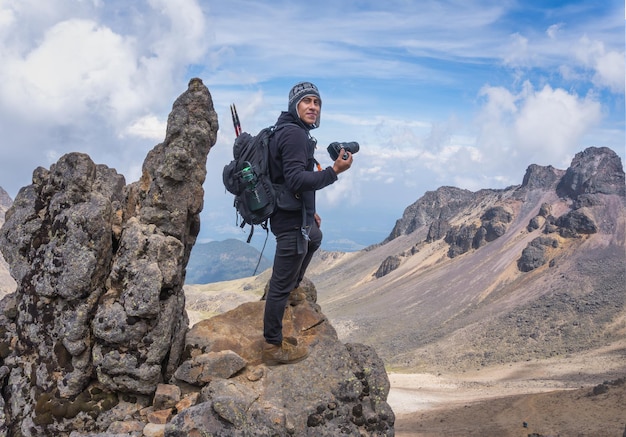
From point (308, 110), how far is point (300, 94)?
1.26ft

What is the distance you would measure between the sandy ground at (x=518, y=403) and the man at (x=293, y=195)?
22.8m

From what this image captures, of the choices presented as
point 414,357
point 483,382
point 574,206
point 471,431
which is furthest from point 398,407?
point 574,206

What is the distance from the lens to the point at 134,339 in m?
11.3

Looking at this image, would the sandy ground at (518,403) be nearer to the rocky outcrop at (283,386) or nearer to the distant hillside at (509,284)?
the distant hillside at (509,284)

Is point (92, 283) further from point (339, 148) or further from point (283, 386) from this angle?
point (339, 148)

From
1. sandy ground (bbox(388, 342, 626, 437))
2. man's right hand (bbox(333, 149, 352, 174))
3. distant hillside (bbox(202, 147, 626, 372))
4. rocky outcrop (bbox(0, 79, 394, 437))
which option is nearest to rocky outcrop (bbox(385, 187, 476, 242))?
distant hillside (bbox(202, 147, 626, 372))

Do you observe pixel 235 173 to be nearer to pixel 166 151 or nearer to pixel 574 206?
pixel 166 151

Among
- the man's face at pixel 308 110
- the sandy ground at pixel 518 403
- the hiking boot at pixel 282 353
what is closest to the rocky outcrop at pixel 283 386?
the hiking boot at pixel 282 353

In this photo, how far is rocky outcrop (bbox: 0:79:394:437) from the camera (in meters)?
11.0

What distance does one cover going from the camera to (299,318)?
14.0 m

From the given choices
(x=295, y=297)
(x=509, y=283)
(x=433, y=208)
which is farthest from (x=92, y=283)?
(x=433, y=208)

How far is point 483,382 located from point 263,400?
5352 centimetres

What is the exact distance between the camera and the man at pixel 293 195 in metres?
10.3

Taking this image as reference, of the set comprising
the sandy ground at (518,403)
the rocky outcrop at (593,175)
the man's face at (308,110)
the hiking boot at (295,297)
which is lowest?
the sandy ground at (518,403)
